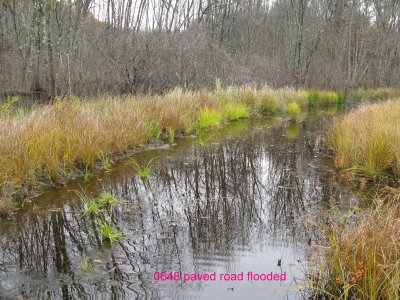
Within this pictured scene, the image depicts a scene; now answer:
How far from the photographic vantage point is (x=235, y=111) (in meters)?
13.2

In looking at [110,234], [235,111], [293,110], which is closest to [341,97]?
[293,110]

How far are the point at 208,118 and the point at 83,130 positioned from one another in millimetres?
5272

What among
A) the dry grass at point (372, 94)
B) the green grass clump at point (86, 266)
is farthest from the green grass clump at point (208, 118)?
the dry grass at point (372, 94)

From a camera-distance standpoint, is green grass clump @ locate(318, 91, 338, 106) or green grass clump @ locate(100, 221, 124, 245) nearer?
green grass clump @ locate(100, 221, 124, 245)

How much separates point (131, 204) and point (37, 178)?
→ 1.56 metres

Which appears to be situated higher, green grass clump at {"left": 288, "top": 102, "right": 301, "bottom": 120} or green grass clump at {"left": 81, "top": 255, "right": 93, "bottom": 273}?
green grass clump at {"left": 288, "top": 102, "right": 301, "bottom": 120}

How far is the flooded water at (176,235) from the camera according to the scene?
3084 millimetres

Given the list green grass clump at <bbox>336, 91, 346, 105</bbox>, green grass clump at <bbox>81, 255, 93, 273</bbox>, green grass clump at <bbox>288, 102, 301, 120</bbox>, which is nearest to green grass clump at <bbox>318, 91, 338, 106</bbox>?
green grass clump at <bbox>336, 91, 346, 105</bbox>

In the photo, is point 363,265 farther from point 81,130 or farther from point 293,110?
point 293,110

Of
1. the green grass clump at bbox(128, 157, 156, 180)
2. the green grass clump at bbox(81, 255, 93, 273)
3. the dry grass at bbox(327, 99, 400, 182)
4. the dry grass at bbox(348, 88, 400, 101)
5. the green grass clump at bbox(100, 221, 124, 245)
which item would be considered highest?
the dry grass at bbox(348, 88, 400, 101)

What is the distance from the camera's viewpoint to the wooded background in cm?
1095

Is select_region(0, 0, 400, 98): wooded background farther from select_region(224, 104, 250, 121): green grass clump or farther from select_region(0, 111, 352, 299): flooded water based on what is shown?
select_region(0, 111, 352, 299): flooded water

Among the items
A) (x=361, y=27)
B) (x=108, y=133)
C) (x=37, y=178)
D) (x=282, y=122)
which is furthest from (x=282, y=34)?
(x=37, y=178)

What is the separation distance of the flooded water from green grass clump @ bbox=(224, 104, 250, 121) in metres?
5.98
